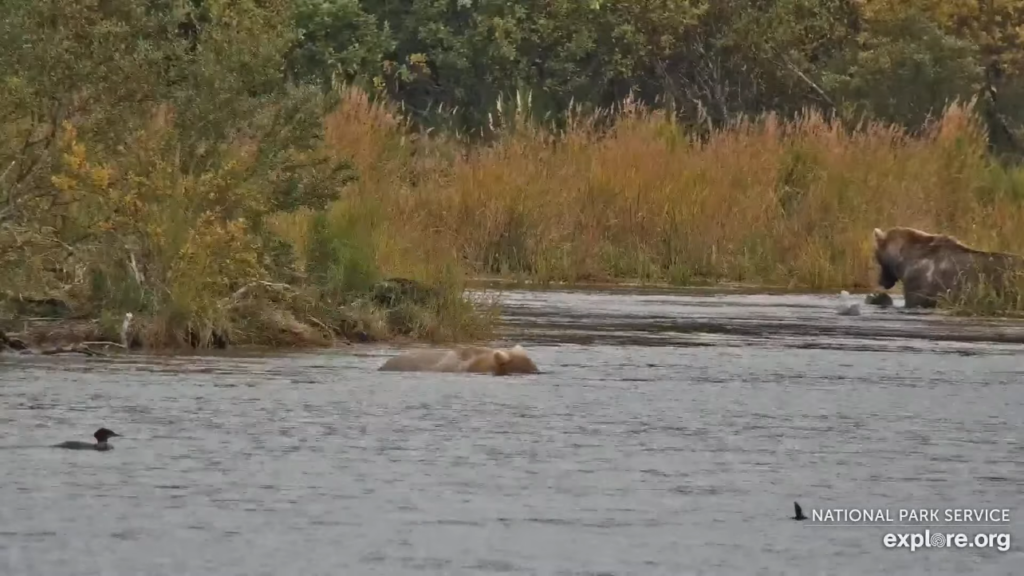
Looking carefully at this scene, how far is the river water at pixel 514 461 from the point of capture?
29.7ft

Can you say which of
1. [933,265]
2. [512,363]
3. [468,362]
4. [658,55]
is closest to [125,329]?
[468,362]

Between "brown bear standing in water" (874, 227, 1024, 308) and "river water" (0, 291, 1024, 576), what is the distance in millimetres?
4839

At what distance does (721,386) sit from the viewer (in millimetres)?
15430

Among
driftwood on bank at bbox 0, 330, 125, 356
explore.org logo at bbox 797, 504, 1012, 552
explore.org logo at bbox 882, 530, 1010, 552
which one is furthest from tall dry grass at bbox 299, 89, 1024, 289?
explore.org logo at bbox 882, 530, 1010, 552

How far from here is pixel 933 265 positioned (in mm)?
23969

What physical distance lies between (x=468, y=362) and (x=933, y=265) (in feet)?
30.5

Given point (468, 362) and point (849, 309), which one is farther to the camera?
point (849, 309)

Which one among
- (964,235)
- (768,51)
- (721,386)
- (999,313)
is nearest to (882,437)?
(721,386)

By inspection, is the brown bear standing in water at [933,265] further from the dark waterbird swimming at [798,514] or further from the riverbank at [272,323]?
the dark waterbird swimming at [798,514]

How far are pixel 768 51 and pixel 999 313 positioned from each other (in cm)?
1620

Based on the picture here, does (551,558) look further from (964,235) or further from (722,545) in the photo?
(964,235)

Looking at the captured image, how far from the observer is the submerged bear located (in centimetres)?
1595

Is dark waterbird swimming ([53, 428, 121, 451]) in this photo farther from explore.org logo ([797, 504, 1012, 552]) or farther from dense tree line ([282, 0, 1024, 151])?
dense tree line ([282, 0, 1024, 151])

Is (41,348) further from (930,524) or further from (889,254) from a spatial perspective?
(889,254)
